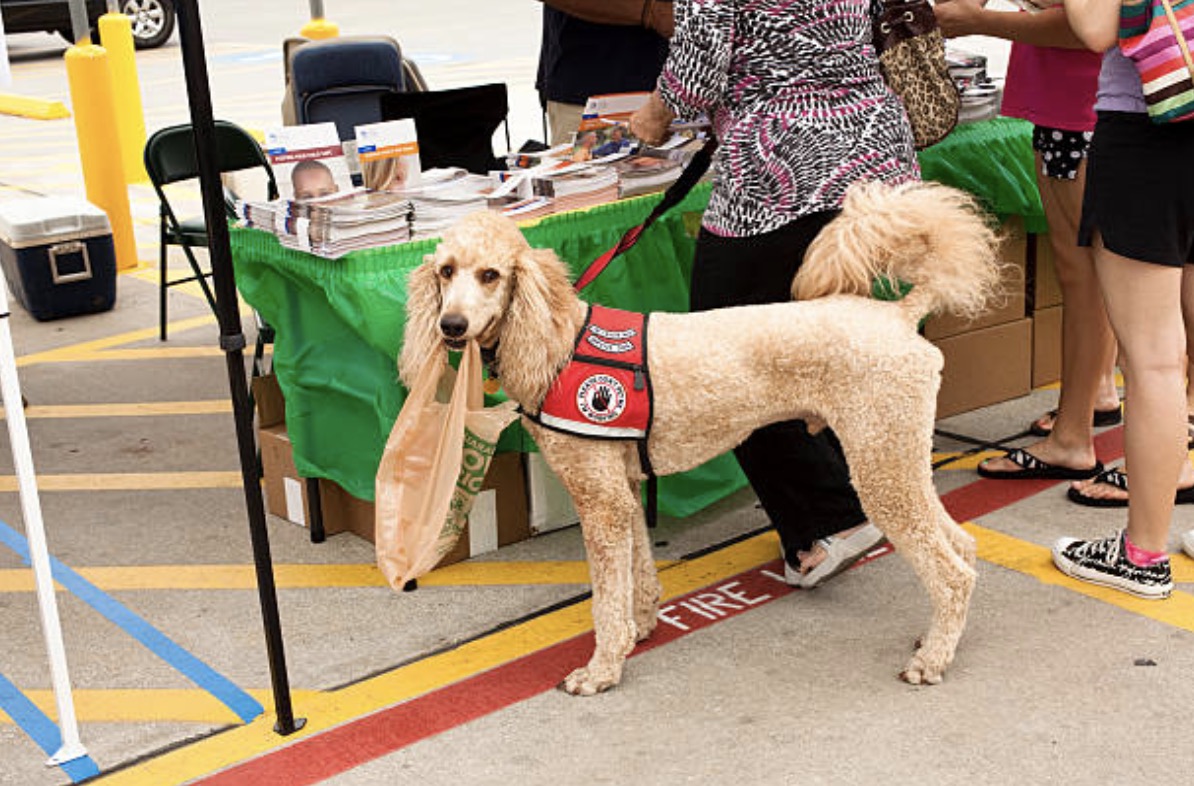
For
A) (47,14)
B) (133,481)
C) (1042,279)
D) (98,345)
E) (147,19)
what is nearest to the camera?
(133,481)

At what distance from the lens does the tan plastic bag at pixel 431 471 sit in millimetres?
3717

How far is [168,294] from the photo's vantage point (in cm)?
798

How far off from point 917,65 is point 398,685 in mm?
2319

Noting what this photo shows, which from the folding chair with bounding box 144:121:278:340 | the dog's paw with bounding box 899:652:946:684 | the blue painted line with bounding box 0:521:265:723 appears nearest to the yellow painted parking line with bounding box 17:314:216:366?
the folding chair with bounding box 144:121:278:340

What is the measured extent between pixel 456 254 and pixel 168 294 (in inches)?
202

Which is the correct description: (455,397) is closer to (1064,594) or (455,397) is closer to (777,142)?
(777,142)

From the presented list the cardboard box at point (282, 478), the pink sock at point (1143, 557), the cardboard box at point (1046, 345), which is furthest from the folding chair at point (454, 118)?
the pink sock at point (1143, 557)

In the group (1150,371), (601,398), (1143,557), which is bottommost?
(1143,557)

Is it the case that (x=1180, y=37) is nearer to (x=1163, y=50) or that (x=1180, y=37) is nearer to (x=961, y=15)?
(x=1163, y=50)

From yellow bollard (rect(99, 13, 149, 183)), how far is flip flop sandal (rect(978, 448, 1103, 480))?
273 inches

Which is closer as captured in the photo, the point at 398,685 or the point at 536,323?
the point at 536,323

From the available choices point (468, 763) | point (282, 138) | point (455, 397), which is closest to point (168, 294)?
point (282, 138)

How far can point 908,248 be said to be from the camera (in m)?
3.48

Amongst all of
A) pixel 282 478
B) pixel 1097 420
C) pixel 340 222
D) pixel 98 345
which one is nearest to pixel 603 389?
pixel 340 222
